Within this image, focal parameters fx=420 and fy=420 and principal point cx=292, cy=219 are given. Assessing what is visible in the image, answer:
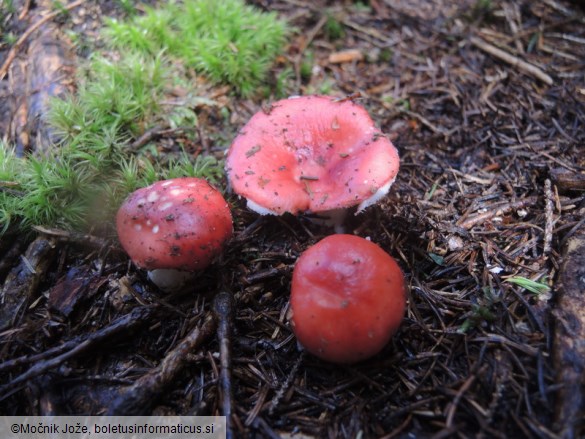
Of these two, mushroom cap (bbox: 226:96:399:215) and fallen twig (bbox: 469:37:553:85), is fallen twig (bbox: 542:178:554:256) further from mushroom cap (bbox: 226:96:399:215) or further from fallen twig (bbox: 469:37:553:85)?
fallen twig (bbox: 469:37:553:85)

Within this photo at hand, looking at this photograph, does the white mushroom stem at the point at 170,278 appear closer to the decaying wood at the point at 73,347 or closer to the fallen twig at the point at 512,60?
the decaying wood at the point at 73,347

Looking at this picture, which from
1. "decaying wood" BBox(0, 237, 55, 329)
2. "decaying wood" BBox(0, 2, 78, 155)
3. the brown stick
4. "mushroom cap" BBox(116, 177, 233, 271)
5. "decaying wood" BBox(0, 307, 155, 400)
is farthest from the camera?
the brown stick

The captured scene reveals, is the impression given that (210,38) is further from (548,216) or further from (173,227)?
(548,216)

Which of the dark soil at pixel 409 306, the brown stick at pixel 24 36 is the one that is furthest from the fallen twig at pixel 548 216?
the brown stick at pixel 24 36

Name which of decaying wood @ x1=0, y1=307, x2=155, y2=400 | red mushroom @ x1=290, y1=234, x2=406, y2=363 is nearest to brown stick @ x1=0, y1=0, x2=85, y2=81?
decaying wood @ x1=0, y1=307, x2=155, y2=400

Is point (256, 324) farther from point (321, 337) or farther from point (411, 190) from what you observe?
point (411, 190)

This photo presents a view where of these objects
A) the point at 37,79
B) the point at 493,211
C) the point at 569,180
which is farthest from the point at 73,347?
the point at 569,180
